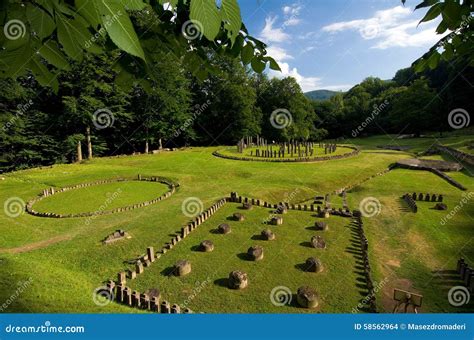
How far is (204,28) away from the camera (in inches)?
50.5

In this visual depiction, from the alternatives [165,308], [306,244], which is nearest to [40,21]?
[165,308]

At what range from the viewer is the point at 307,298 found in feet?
29.0

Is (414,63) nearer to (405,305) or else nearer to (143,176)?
(405,305)

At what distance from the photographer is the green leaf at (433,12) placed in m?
2.45

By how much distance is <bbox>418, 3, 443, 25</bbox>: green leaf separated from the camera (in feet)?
8.02

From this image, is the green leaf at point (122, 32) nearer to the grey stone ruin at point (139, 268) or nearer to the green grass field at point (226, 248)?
the green grass field at point (226, 248)

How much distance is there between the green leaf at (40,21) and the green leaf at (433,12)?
9.03 feet

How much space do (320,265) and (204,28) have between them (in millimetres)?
10875

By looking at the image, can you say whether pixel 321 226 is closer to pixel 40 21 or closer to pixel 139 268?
pixel 139 268

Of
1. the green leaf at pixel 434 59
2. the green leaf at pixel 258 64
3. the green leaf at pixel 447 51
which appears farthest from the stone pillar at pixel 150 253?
the green leaf at pixel 447 51

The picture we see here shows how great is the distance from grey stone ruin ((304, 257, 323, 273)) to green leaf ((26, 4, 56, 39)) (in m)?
10.8

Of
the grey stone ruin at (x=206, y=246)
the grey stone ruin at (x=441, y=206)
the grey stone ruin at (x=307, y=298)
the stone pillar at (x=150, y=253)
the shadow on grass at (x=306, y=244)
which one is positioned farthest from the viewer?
the grey stone ruin at (x=441, y=206)

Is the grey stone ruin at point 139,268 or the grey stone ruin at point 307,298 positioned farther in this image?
the grey stone ruin at point 139,268

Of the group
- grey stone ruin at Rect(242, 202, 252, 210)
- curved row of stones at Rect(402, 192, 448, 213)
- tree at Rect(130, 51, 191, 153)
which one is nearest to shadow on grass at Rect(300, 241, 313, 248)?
grey stone ruin at Rect(242, 202, 252, 210)
